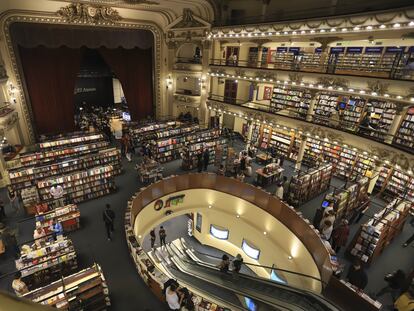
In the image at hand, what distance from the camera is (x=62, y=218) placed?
28.5 ft

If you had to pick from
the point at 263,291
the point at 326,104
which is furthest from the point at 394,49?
the point at 263,291

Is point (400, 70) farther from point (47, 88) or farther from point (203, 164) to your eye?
point (47, 88)

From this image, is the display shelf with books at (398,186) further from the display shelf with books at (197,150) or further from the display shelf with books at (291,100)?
the display shelf with books at (197,150)

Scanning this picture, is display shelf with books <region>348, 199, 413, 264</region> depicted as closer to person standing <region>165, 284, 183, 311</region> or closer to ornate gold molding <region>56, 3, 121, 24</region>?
person standing <region>165, 284, 183, 311</region>

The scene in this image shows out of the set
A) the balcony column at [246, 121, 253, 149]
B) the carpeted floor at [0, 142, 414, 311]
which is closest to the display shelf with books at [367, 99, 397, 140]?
the carpeted floor at [0, 142, 414, 311]

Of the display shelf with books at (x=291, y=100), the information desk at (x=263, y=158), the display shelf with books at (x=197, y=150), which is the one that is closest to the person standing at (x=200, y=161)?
the display shelf with books at (x=197, y=150)

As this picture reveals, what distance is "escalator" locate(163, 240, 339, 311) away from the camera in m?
6.52

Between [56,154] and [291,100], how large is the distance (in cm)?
1270

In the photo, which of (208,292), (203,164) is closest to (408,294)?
(208,292)

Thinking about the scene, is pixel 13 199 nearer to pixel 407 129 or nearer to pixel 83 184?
pixel 83 184

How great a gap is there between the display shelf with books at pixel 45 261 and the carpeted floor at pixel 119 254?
48 cm

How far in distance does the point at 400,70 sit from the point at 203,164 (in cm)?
903

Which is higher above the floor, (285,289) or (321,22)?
(321,22)

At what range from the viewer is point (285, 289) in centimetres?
731
